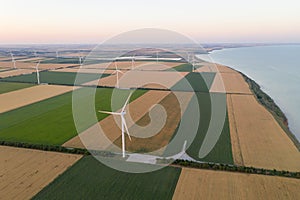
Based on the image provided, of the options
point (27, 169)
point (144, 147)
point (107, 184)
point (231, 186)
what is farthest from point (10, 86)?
point (231, 186)

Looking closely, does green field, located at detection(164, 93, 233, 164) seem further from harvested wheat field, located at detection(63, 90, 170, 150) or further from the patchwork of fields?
harvested wheat field, located at detection(63, 90, 170, 150)

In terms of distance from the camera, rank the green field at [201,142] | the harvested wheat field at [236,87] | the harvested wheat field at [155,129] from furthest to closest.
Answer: the harvested wheat field at [236,87] < the harvested wheat field at [155,129] < the green field at [201,142]

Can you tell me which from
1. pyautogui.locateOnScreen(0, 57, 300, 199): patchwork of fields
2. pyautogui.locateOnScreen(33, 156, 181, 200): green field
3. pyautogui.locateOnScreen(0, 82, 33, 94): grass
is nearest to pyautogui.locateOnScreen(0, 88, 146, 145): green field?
pyautogui.locateOnScreen(0, 57, 300, 199): patchwork of fields

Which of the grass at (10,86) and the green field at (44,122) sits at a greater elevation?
the grass at (10,86)

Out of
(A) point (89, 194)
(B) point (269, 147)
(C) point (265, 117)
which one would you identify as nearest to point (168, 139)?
(B) point (269, 147)

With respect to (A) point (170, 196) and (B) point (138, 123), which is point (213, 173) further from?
(B) point (138, 123)

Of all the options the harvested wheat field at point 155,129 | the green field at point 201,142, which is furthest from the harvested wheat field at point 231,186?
the harvested wheat field at point 155,129

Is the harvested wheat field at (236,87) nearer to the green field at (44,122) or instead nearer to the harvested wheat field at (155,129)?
the harvested wheat field at (155,129)

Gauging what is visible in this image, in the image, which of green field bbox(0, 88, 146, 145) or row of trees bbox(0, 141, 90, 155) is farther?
green field bbox(0, 88, 146, 145)
